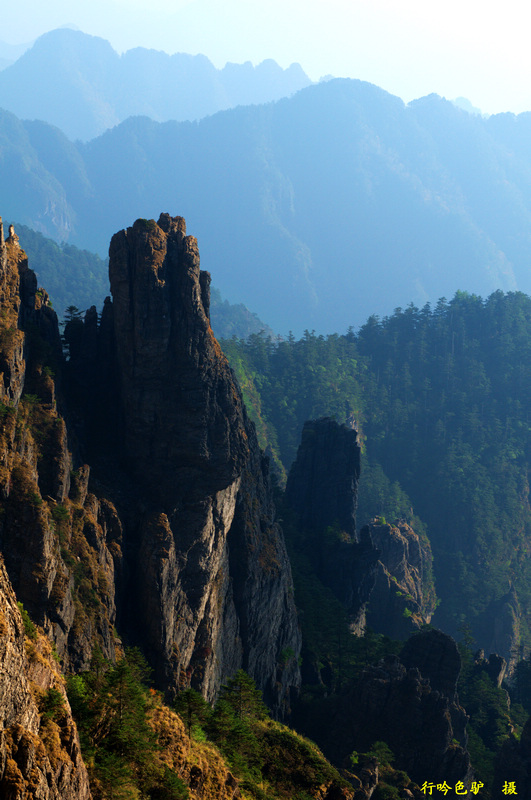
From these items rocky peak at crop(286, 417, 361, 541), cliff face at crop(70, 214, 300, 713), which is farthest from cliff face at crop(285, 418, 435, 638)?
cliff face at crop(70, 214, 300, 713)

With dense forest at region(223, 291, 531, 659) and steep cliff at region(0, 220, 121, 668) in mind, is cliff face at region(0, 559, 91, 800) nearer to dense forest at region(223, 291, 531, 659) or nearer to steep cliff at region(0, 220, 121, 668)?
steep cliff at region(0, 220, 121, 668)

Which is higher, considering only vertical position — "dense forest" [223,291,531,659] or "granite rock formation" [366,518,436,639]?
"dense forest" [223,291,531,659]

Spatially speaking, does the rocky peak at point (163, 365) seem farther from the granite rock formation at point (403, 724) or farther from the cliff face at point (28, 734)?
the cliff face at point (28, 734)

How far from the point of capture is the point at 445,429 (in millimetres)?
174625

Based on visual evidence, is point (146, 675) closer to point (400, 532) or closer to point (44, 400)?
point (44, 400)

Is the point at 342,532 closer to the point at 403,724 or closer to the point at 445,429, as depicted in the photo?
the point at 403,724

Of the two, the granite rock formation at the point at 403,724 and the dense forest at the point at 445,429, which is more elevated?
the dense forest at the point at 445,429

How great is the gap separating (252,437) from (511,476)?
107m

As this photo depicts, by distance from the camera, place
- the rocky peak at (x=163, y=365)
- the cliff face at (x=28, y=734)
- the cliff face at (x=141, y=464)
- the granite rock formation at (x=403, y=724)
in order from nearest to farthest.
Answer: the cliff face at (x=28, y=734) < the cliff face at (x=141, y=464) < the rocky peak at (x=163, y=365) < the granite rock formation at (x=403, y=724)

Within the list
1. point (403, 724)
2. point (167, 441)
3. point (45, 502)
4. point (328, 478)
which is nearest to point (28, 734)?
point (45, 502)

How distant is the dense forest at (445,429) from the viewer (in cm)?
14600

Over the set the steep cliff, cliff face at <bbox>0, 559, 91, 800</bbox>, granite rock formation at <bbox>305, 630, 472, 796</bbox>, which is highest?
the steep cliff

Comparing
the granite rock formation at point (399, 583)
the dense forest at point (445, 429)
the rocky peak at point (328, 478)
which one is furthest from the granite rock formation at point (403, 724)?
the dense forest at point (445, 429)

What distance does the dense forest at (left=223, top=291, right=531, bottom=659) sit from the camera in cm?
14600
